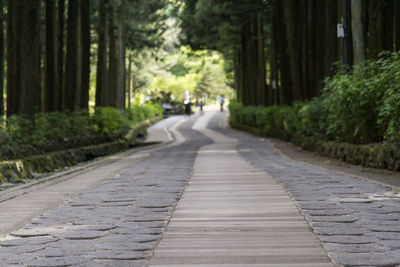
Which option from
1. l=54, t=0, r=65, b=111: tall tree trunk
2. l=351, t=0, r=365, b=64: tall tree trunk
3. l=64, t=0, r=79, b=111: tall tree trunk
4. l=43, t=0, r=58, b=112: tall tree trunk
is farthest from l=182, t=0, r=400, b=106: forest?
l=43, t=0, r=58, b=112: tall tree trunk

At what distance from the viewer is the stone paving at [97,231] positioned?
501cm

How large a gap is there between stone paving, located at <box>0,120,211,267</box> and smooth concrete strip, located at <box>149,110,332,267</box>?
20cm

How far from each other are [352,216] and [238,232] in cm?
146

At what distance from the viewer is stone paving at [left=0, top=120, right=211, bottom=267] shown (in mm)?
5015

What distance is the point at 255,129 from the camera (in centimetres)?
4250

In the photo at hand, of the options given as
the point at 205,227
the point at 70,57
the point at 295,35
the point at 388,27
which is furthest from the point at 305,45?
the point at 205,227


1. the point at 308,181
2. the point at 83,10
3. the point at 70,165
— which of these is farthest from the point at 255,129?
the point at 308,181

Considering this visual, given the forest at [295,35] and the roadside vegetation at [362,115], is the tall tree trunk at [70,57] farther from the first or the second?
the forest at [295,35]

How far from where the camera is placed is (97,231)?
20.3 feet

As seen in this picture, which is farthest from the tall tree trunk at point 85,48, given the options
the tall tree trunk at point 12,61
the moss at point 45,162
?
the tall tree trunk at point 12,61

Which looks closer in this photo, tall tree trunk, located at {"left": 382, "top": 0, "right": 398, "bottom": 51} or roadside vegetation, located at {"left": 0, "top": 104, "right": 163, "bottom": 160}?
roadside vegetation, located at {"left": 0, "top": 104, "right": 163, "bottom": 160}

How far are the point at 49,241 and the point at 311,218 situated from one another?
267 cm

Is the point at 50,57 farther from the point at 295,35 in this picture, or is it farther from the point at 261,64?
the point at 261,64

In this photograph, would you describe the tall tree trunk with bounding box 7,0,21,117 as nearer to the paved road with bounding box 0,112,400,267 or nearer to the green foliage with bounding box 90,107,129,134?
the green foliage with bounding box 90,107,129,134
